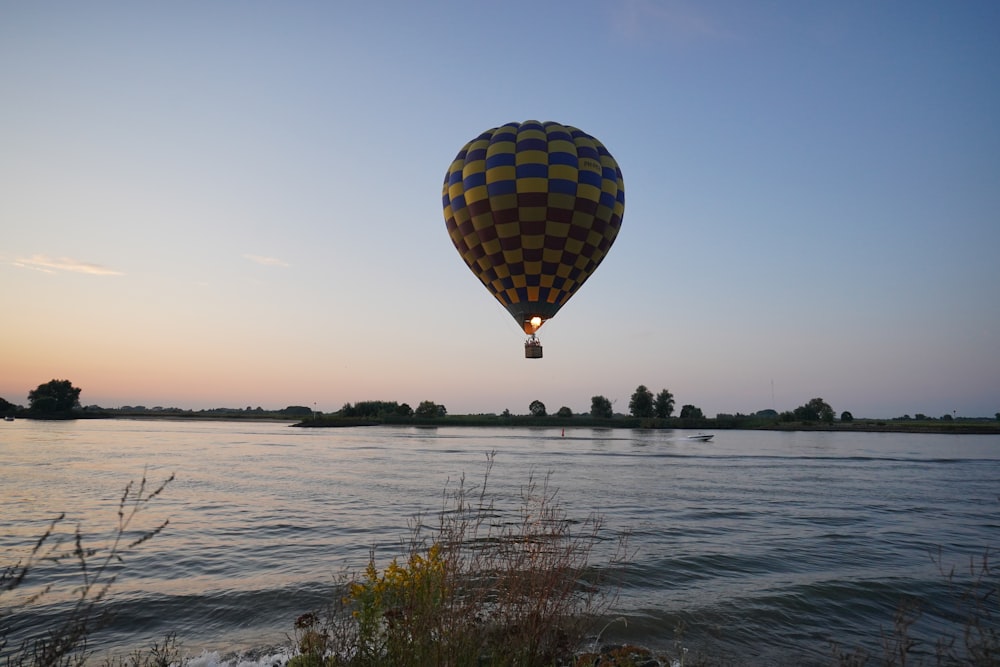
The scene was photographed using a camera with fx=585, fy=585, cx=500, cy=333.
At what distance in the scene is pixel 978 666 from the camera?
4.58m

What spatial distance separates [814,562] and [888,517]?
9.97 metres

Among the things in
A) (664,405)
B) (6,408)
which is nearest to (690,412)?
(664,405)

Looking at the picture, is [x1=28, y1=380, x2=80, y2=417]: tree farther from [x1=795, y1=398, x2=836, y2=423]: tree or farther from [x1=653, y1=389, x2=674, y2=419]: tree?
[x1=795, y1=398, x2=836, y2=423]: tree

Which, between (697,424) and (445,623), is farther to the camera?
(697,424)

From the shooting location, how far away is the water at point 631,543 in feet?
29.6

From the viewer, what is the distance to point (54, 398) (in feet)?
535

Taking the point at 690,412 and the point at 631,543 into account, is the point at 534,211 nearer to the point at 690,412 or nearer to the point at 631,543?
the point at 631,543

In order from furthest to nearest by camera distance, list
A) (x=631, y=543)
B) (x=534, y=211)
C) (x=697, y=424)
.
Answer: (x=697, y=424), (x=534, y=211), (x=631, y=543)

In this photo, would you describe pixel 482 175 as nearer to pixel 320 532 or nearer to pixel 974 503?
pixel 320 532

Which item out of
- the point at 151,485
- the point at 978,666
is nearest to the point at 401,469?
the point at 151,485

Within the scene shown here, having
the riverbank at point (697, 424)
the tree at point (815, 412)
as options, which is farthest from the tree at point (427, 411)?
the tree at point (815, 412)

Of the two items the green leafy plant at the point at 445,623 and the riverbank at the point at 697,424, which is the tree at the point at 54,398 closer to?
the riverbank at the point at 697,424

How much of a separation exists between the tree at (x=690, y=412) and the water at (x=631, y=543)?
126 meters

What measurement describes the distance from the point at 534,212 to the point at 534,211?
0.04 metres
